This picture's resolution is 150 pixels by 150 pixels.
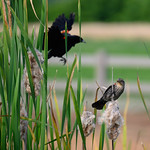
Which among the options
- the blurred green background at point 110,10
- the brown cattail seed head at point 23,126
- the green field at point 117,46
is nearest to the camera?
the brown cattail seed head at point 23,126

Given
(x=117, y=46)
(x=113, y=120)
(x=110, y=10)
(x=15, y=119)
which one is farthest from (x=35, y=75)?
(x=110, y=10)

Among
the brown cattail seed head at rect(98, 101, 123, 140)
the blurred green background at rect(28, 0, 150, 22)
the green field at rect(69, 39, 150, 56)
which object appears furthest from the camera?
the blurred green background at rect(28, 0, 150, 22)

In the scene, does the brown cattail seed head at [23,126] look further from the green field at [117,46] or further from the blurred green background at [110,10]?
the blurred green background at [110,10]

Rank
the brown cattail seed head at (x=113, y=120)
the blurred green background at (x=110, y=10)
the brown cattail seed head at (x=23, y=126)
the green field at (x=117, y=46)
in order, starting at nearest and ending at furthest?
the brown cattail seed head at (x=113, y=120) → the brown cattail seed head at (x=23, y=126) → the green field at (x=117, y=46) → the blurred green background at (x=110, y=10)

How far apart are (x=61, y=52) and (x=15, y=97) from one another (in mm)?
232

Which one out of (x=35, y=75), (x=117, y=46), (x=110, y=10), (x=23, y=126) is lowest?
(x=117, y=46)

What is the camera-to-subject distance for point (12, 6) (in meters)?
1.44

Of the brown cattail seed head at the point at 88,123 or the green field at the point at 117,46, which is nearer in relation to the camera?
the brown cattail seed head at the point at 88,123

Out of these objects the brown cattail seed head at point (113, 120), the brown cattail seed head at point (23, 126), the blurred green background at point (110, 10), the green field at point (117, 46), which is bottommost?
the green field at point (117, 46)

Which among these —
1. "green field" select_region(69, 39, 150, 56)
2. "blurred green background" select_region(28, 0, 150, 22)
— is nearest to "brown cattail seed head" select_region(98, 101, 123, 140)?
"green field" select_region(69, 39, 150, 56)

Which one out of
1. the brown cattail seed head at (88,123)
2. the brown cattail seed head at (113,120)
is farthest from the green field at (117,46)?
the brown cattail seed head at (113,120)

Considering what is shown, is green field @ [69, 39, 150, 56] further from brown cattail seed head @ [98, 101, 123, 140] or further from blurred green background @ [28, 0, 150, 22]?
brown cattail seed head @ [98, 101, 123, 140]

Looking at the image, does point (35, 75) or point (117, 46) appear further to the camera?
point (117, 46)

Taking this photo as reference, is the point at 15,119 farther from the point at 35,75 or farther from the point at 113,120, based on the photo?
the point at 113,120
